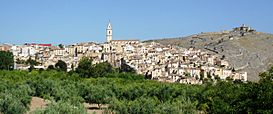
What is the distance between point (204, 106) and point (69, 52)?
110 m

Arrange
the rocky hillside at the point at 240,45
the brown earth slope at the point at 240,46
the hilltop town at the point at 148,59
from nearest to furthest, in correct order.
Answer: the hilltop town at the point at 148,59
the brown earth slope at the point at 240,46
the rocky hillside at the point at 240,45

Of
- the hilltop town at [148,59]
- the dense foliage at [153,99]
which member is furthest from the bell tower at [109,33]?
the dense foliage at [153,99]

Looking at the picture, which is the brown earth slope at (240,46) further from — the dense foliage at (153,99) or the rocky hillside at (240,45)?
the dense foliage at (153,99)

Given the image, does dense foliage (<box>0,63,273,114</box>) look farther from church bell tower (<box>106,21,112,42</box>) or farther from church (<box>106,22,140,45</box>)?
church bell tower (<box>106,21,112,42</box>)

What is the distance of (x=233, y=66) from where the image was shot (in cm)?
11894

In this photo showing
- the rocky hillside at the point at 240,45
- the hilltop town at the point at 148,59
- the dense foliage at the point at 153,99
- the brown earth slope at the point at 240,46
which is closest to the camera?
the dense foliage at the point at 153,99

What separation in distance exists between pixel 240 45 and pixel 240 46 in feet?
5.17

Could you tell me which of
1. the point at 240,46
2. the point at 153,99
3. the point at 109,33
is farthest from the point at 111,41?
the point at 153,99

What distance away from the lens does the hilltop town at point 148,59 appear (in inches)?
3725

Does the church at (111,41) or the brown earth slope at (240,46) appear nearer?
the brown earth slope at (240,46)

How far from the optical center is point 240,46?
469 ft

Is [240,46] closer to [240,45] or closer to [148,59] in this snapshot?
[240,45]

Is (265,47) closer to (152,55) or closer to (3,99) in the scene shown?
(152,55)

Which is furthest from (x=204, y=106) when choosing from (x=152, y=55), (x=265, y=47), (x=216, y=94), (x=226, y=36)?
(x=226, y=36)
